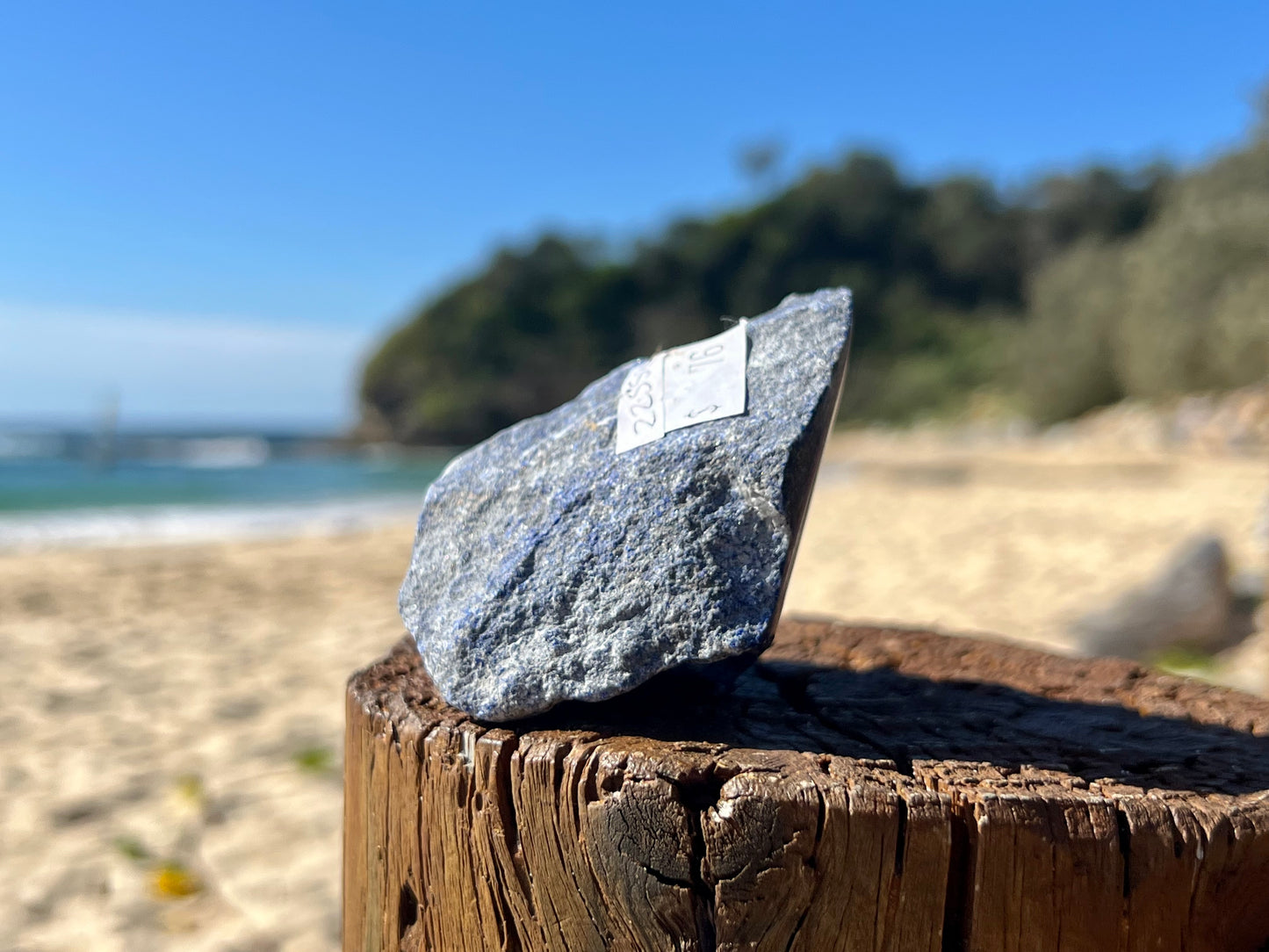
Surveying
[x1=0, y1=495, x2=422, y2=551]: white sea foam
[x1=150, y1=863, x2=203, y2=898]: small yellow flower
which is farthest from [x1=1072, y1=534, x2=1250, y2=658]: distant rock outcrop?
[x1=0, y1=495, x2=422, y2=551]: white sea foam

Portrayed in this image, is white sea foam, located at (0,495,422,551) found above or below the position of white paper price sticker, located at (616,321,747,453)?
below

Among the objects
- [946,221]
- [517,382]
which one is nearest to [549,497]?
[517,382]

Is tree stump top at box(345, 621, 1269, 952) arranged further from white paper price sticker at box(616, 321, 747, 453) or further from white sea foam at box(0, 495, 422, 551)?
white sea foam at box(0, 495, 422, 551)

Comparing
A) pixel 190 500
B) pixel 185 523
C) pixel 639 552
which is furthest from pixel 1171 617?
pixel 190 500

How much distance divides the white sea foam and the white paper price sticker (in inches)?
409

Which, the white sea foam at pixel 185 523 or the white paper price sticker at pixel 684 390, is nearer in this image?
the white paper price sticker at pixel 684 390

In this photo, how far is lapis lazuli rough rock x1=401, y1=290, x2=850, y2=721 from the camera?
49.9 inches

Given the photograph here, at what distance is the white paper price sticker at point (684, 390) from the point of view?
1.41 metres

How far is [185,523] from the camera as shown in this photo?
13.0 meters

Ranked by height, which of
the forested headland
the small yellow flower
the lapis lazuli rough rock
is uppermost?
the forested headland

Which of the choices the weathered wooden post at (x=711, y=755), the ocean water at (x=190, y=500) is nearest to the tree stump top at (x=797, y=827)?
the weathered wooden post at (x=711, y=755)

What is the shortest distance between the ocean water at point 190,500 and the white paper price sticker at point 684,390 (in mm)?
10619

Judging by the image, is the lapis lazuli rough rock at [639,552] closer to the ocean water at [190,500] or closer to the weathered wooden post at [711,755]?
the weathered wooden post at [711,755]

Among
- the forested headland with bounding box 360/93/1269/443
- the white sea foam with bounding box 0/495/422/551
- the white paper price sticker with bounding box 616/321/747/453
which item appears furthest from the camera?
the forested headland with bounding box 360/93/1269/443
